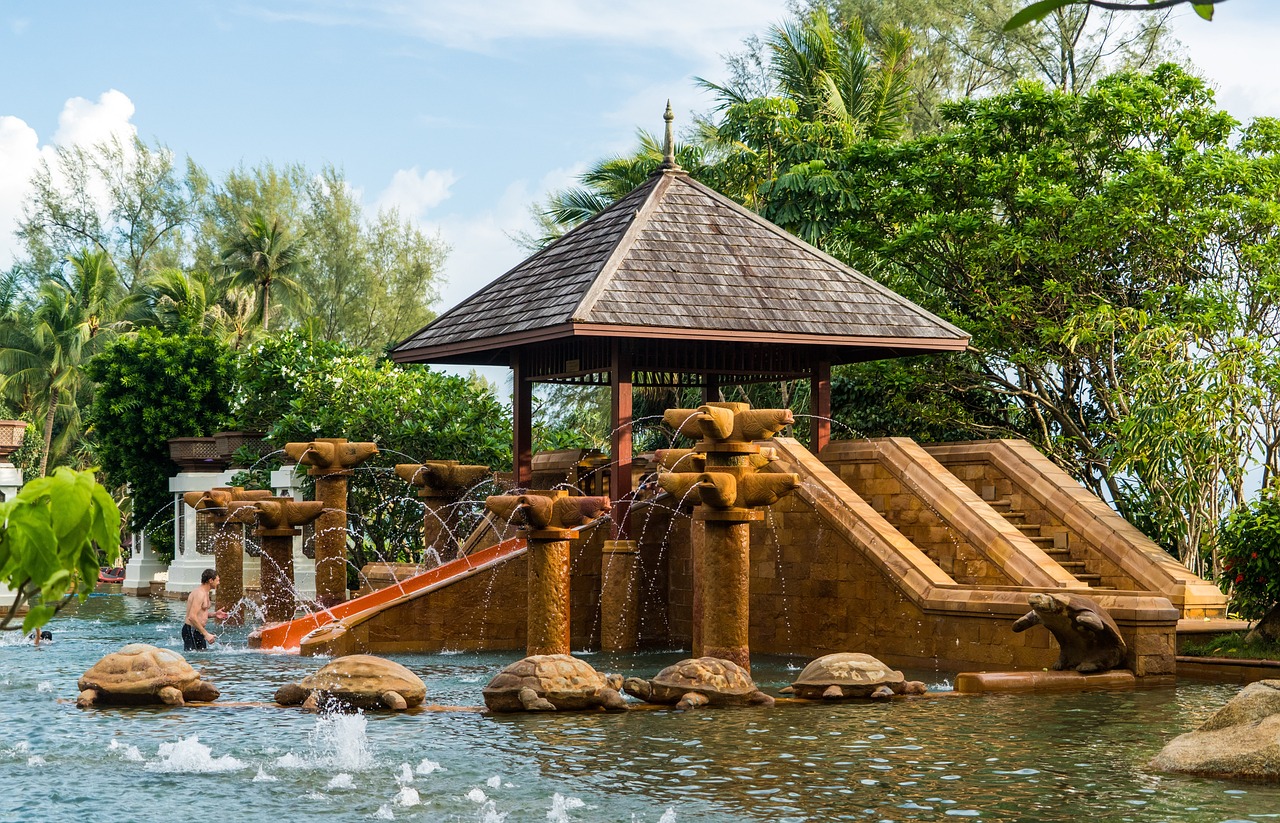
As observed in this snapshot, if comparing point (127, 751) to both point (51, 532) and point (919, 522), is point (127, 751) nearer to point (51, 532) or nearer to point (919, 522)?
point (51, 532)

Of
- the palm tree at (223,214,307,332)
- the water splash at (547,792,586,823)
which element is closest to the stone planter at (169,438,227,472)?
the palm tree at (223,214,307,332)

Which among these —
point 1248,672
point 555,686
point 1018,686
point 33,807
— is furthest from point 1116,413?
point 33,807

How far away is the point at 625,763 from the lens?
9.31 meters

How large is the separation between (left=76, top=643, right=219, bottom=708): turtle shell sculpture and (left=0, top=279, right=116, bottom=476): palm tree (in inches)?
1290

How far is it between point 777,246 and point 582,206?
1343 centimetres

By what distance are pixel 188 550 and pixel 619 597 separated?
16.8 metres

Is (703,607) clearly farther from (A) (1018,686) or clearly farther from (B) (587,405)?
(B) (587,405)

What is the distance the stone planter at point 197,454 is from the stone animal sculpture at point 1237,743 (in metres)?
24.3

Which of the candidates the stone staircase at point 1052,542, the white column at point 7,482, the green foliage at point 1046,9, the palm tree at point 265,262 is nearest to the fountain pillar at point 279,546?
the white column at point 7,482

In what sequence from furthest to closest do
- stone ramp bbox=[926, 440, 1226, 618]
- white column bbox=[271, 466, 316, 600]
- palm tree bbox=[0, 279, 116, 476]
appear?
palm tree bbox=[0, 279, 116, 476] → white column bbox=[271, 466, 316, 600] → stone ramp bbox=[926, 440, 1226, 618]

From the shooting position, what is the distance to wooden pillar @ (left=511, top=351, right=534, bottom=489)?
2023 centimetres

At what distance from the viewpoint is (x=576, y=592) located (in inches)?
701

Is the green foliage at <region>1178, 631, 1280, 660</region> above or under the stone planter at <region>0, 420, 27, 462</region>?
under

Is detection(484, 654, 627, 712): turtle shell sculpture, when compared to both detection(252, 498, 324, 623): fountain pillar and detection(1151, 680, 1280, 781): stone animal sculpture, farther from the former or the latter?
detection(252, 498, 324, 623): fountain pillar
